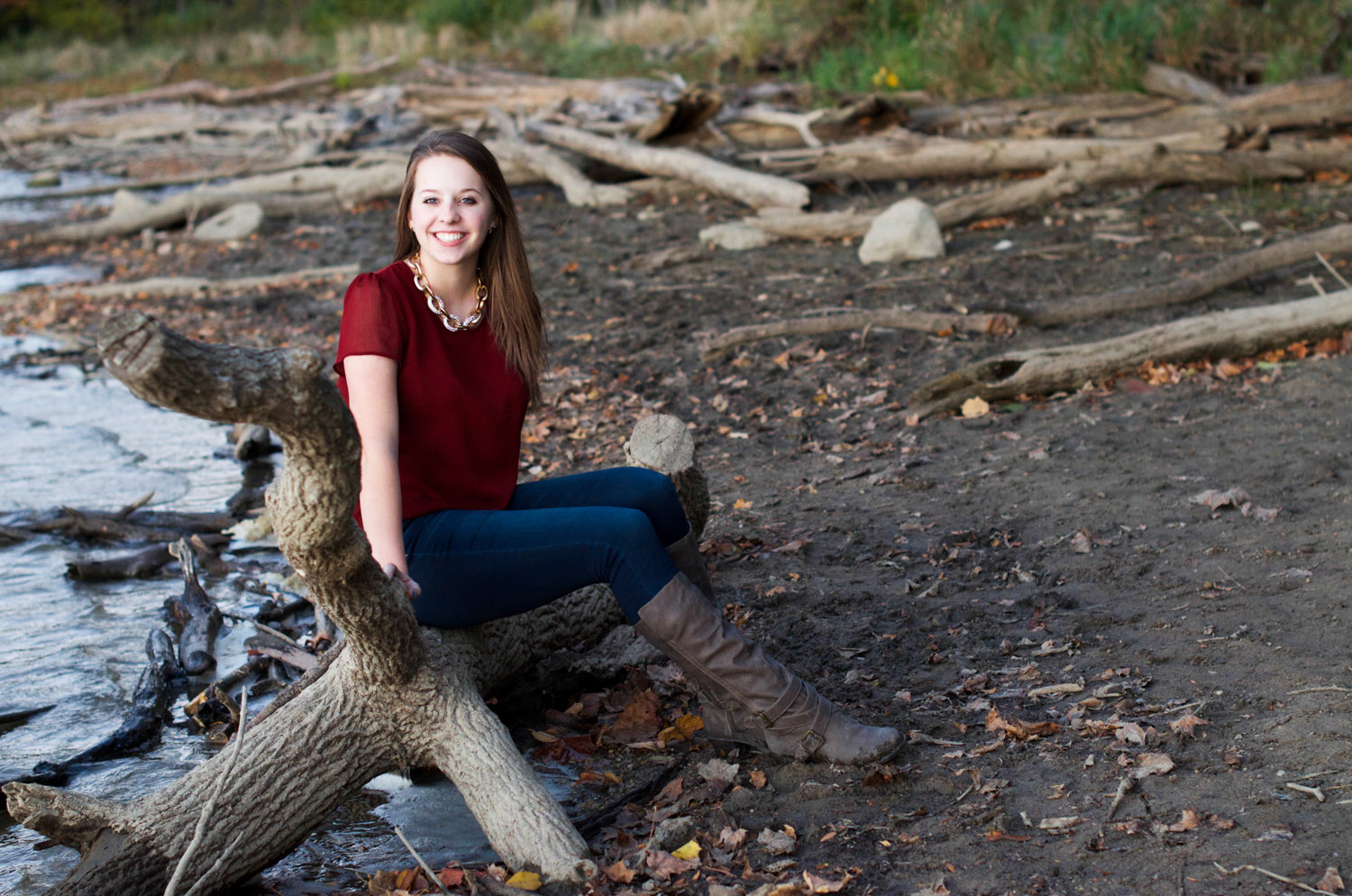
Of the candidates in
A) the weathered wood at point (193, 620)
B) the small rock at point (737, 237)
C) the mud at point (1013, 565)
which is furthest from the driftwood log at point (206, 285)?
the weathered wood at point (193, 620)

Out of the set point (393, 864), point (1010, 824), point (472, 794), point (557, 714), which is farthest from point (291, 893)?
point (1010, 824)

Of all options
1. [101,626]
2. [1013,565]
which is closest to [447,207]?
[1013,565]

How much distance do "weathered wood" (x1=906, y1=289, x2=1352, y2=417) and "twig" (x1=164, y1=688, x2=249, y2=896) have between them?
412 centimetres

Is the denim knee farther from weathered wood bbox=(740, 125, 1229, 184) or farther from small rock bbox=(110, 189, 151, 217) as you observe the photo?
small rock bbox=(110, 189, 151, 217)

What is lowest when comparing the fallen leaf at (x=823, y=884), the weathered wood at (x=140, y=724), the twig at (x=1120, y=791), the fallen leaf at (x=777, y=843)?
the weathered wood at (x=140, y=724)

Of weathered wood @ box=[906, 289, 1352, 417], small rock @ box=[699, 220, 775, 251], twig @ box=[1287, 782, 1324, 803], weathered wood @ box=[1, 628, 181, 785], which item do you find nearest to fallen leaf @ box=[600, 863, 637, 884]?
twig @ box=[1287, 782, 1324, 803]

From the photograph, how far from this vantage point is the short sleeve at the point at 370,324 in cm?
301

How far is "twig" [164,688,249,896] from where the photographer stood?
104 inches

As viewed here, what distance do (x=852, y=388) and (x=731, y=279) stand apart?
252 centimetres

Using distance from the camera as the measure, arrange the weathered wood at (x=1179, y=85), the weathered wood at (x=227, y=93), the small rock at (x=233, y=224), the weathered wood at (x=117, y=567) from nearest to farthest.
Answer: the weathered wood at (x=117, y=567) < the weathered wood at (x=1179, y=85) < the small rock at (x=233, y=224) < the weathered wood at (x=227, y=93)

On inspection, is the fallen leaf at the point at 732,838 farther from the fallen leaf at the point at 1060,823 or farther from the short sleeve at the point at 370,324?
the short sleeve at the point at 370,324

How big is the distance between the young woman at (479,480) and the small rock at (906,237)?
5.89m

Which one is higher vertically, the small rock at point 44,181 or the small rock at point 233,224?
the small rock at point 44,181

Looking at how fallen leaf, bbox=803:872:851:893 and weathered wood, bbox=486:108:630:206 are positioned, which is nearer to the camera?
fallen leaf, bbox=803:872:851:893
